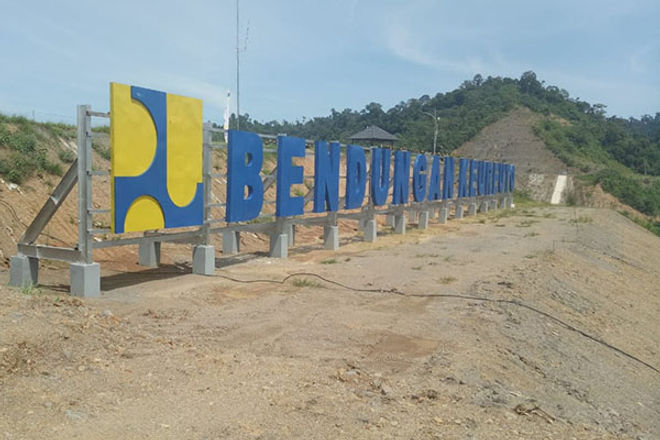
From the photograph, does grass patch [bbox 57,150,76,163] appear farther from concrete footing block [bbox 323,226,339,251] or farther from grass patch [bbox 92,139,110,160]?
concrete footing block [bbox 323,226,339,251]

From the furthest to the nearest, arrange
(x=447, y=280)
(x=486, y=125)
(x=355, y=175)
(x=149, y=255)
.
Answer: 1. (x=486, y=125)
2. (x=355, y=175)
3. (x=149, y=255)
4. (x=447, y=280)

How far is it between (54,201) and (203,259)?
9.27 ft

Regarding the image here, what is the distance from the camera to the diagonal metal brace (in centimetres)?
841

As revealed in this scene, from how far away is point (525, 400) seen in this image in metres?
5.35

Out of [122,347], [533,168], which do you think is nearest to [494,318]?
[122,347]

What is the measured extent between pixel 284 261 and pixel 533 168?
179 feet

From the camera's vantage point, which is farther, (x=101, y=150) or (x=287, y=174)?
(x=101, y=150)

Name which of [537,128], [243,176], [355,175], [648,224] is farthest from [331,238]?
[537,128]

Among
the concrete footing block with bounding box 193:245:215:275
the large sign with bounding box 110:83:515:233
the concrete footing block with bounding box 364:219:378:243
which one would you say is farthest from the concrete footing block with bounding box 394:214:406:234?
the concrete footing block with bounding box 193:245:215:275

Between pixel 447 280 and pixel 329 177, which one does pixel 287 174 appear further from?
pixel 447 280

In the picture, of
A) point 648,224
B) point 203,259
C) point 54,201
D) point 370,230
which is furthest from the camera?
point 648,224

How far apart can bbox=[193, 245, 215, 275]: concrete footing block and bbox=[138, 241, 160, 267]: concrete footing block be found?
1.17m

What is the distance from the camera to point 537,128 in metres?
70.1

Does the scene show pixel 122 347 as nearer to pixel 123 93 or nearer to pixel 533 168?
pixel 123 93
